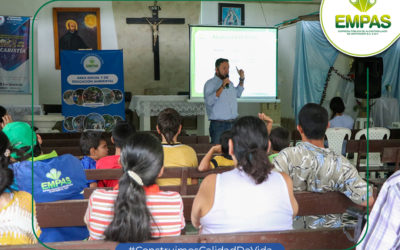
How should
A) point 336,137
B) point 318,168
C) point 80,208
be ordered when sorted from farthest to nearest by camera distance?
1. point 336,137
2. point 318,168
3. point 80,208

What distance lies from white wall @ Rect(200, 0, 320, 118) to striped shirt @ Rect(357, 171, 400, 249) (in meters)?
8.54

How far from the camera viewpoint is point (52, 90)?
9.29m

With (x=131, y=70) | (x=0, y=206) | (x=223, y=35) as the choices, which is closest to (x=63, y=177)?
(x=0, y=206)

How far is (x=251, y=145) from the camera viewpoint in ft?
5.26

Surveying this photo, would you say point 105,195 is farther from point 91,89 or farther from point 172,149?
point 91,89

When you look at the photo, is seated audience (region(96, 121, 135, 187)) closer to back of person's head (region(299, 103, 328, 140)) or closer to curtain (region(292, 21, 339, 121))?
back of person's head (region(299, 103, 328, 140))

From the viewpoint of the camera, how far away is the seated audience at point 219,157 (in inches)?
96.0

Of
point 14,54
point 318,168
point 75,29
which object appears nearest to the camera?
point 318,168

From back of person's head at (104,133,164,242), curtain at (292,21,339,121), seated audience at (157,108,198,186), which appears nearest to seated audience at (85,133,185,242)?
back of person's head at (104,133,164,242)

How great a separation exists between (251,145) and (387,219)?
58cm

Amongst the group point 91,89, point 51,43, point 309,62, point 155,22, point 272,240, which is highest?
point 155,22

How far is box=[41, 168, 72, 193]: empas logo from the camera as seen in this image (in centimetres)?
206

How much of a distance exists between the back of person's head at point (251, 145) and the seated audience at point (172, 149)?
109cm

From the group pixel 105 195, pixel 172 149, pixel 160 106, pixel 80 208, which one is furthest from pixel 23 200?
pixel 160 106
